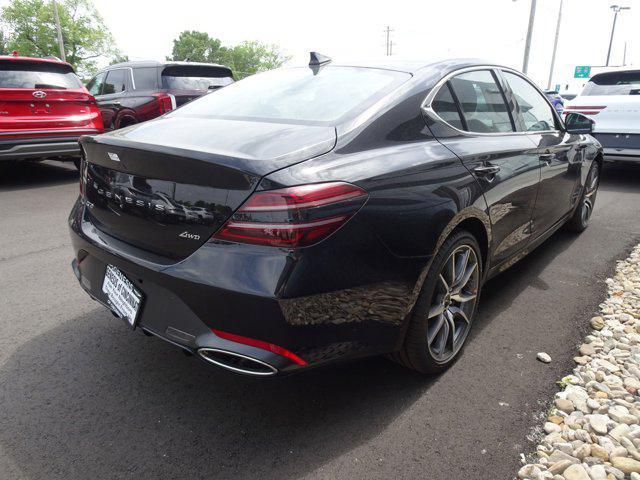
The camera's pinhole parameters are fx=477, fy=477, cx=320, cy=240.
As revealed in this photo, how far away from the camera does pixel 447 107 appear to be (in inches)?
96.0

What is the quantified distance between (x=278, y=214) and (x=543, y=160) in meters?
Answer: 2.35

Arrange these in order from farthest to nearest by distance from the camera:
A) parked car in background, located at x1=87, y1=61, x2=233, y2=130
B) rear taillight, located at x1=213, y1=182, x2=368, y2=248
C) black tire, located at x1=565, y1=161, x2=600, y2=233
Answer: parked car in background, located at x1=87, y1=61, x2=233, y2=130 < black tire, located at x1=565, y1=161, x2=600, y2=233 < rear taillight, located at x1=213, y1=182, x2=368, y2=248

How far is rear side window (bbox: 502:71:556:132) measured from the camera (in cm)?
324

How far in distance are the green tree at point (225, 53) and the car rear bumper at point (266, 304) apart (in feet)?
287

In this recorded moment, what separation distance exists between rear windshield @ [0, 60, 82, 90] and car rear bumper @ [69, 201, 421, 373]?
5.70 m

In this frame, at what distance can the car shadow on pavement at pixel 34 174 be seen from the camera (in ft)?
23.4

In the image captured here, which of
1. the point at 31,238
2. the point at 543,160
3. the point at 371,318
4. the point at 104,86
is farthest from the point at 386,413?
the point at 104,86

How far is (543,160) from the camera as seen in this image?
127 inches

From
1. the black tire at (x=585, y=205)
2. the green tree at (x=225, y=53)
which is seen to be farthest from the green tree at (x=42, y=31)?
the black tire at (x=585, y=205)

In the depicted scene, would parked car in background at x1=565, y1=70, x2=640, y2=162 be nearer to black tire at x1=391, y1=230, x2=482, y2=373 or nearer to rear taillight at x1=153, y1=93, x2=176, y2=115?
black tire at x1=391, y1=230, x2=482, y2=373

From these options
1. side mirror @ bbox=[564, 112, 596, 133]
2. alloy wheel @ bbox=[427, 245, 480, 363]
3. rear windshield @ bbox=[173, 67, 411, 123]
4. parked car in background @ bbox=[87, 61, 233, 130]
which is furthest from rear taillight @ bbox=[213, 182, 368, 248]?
parked car in background @ bbox=[87, 61, 233, 130]

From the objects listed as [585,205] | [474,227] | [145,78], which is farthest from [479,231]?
[145,78]

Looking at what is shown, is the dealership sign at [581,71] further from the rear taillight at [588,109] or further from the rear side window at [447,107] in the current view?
the rear side window at [447,107]

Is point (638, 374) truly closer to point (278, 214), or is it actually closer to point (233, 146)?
point (278, 214)
